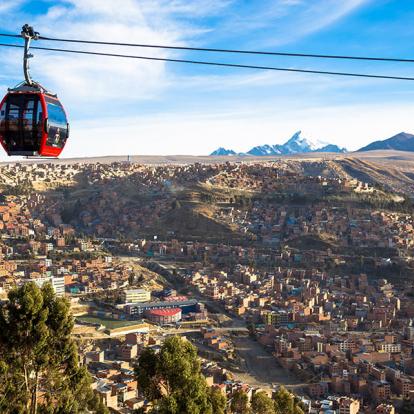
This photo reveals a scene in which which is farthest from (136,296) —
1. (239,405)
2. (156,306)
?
(239,405)

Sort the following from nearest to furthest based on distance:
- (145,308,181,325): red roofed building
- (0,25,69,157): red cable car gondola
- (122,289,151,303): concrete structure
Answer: (0,25,69,157): red cable car gondola < (145,308,181,325): red roofed building < (122,289,151,303): concrete structure

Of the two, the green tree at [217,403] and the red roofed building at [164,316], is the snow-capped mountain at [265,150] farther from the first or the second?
the green tree at [217,403]

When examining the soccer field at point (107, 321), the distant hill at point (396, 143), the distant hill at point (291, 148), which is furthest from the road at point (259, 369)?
the distant hill at point (291, 148)

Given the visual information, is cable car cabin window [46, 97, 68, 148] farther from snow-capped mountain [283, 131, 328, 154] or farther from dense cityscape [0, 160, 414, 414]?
snow-capped mountain [283, 131, 328, 154]

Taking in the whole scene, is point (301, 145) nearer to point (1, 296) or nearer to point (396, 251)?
point (396, 251)

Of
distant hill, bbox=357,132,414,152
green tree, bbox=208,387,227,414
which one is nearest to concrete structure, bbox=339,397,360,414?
green tree, bbox=208,387,227,414

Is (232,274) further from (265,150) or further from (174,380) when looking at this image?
(265,150)

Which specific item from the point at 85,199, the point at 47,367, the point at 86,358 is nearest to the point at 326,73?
the point at 47,367
